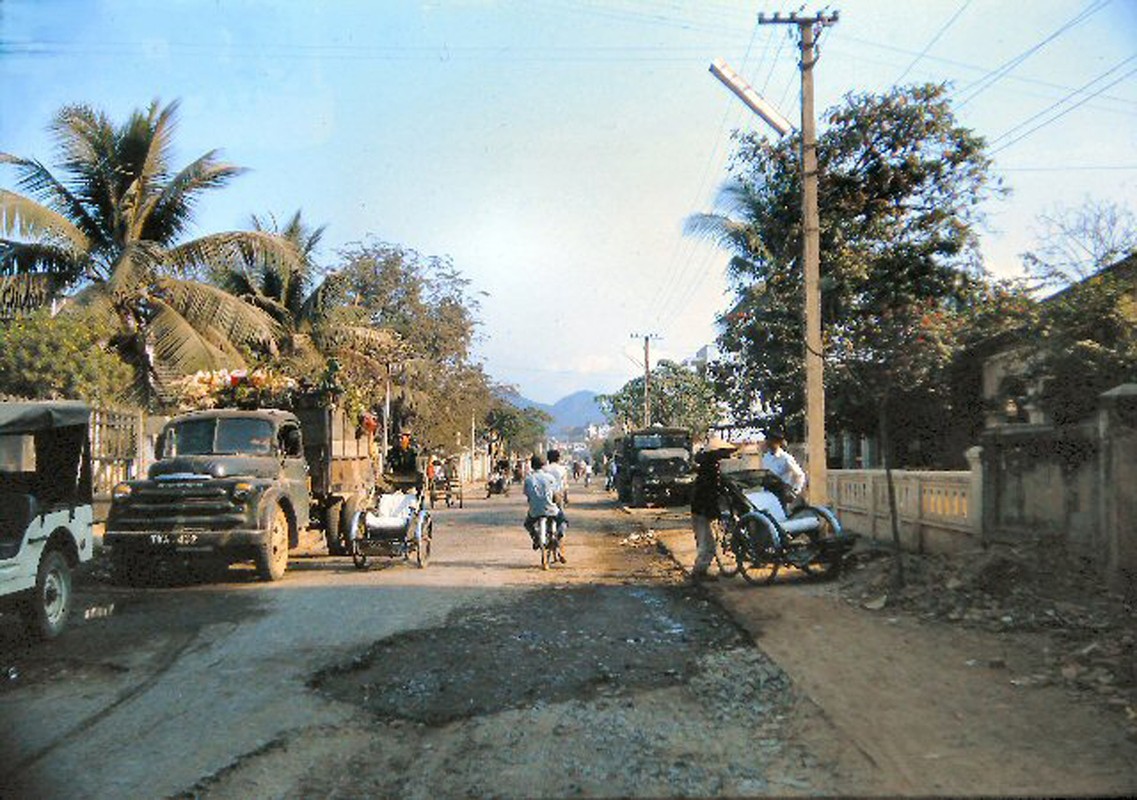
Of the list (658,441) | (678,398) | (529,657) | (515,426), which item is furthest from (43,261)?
(515,426)

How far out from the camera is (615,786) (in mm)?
4602

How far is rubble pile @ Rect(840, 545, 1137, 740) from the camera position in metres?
6.34

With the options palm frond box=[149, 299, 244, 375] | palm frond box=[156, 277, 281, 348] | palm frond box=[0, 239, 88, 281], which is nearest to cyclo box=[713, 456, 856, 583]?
palm frond box=[149, 299, 244, 375]

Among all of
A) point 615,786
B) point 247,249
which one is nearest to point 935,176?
point 247,249

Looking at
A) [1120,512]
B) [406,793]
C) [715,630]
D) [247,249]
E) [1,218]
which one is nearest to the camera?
[406,793]

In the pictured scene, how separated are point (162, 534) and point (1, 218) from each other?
814 cm

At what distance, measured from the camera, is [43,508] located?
8.69m

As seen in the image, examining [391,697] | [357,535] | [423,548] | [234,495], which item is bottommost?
[391,697]

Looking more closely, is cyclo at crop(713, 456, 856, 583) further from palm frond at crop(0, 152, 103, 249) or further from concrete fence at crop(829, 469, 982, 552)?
palm frond at crop(0, 152, 103, 249)

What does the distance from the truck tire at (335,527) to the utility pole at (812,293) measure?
291 inches

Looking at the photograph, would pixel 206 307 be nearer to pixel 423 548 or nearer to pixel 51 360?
pixel 51 360

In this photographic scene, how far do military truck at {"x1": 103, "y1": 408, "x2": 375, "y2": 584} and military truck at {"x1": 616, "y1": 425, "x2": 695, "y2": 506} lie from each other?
572 inches

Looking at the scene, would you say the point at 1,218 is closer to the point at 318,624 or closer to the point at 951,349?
the point at 318,624

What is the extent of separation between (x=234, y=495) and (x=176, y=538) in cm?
85
